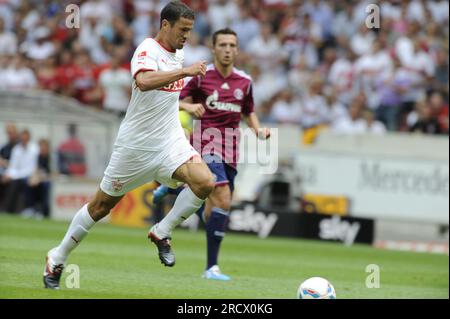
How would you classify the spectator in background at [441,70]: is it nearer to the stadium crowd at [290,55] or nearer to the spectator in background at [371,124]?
the stadium crowd at [290,55]

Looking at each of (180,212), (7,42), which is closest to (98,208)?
(180,212)

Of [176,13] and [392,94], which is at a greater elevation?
[176,13]

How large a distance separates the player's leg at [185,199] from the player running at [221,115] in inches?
59.3

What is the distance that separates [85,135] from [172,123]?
12.4 metres

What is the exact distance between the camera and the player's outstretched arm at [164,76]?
9109 millimetres

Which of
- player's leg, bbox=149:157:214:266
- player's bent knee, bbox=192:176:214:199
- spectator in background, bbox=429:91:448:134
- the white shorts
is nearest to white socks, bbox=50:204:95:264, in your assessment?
the white shorts

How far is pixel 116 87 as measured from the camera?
23.8 m

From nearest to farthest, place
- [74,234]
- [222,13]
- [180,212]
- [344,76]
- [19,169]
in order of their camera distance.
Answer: [74,234] < [180,212] < [19,169] < [344,76] < [222,13]

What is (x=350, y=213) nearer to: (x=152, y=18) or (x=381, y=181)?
(x=381, y=181)

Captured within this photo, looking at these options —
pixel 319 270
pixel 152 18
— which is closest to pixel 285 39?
pixel 152 18

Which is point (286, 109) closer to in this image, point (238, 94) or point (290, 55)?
point (290, 55)

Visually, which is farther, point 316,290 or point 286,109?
point 286,109

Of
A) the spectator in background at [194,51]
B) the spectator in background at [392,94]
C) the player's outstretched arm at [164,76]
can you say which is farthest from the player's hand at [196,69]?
the spectator in background at [194,51]

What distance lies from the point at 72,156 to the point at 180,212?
12.2 meters
